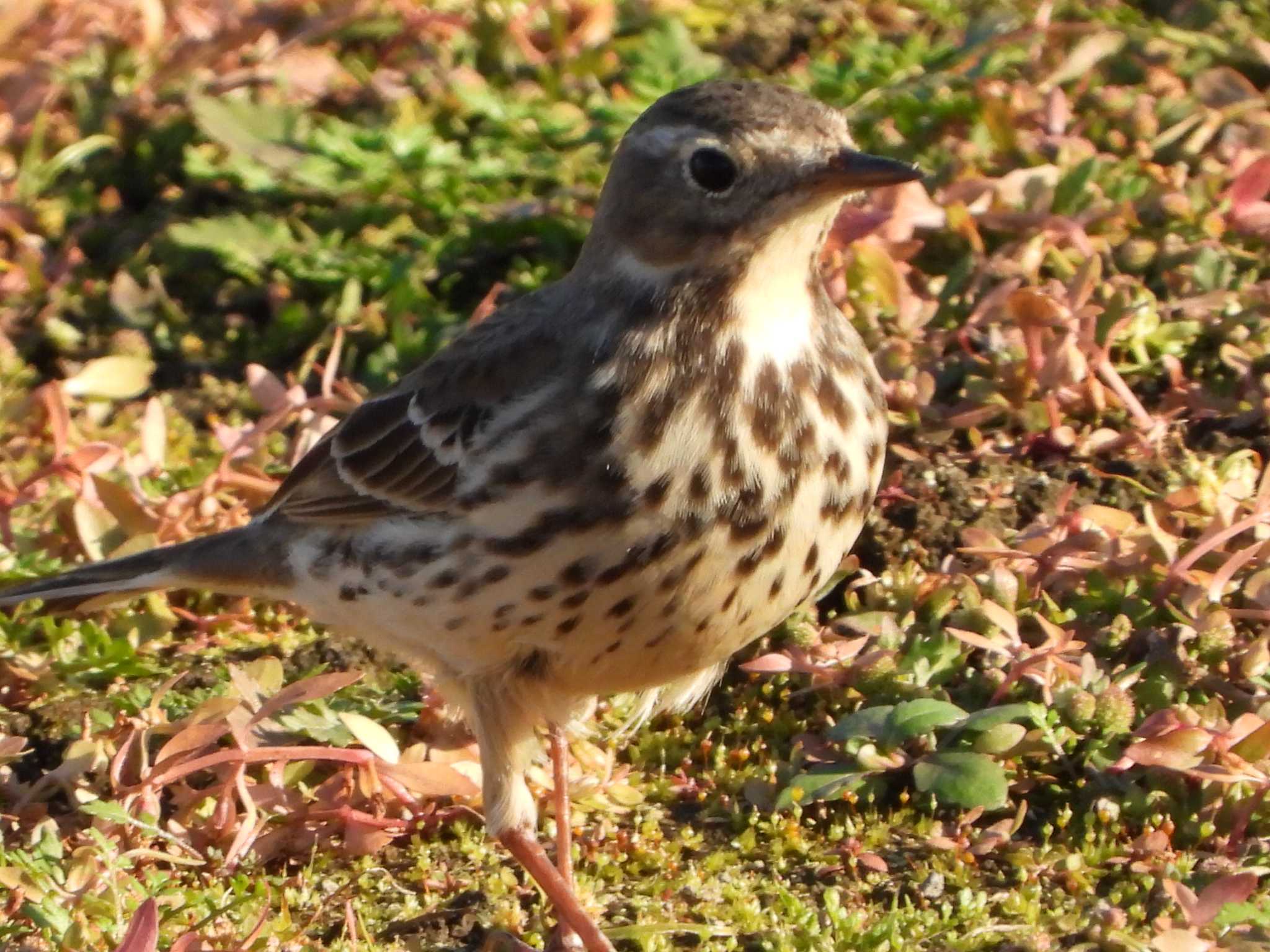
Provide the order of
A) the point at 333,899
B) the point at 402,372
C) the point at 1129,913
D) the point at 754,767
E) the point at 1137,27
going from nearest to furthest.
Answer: the point at 1129,913
the point at 333,899
the point at 754,767
the point at 402,372
the point at 1137,27

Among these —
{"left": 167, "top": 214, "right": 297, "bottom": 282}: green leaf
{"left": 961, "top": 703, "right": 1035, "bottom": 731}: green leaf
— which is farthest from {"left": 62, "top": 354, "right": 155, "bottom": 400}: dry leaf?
{"left": 961, "top": 703, "right": 1035, "bottom": 731}: green leaf

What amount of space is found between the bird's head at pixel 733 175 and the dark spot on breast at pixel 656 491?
0.53 metres

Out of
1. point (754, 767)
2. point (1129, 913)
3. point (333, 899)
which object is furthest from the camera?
point (754, 767)

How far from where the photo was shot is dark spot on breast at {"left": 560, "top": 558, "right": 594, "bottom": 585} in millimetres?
4164

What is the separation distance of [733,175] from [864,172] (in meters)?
0.30

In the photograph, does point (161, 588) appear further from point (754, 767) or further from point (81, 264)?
point (81, 264)

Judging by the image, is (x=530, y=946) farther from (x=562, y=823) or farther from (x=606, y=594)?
(x=606, y=594)

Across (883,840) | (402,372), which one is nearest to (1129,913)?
(883,840)

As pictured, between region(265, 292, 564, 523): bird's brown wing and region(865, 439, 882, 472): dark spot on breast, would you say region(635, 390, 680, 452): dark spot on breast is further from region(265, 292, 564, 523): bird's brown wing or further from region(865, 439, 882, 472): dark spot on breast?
region(865, 439, 882, 472): dark spot on breast

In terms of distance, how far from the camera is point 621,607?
13.8 ft

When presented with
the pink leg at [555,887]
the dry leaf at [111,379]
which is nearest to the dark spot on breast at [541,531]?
the pink leg at [555,887]

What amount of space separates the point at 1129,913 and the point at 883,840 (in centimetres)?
64

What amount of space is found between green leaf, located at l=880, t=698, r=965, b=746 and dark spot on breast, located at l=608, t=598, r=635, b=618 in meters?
0.73

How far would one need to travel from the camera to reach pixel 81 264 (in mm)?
7660
